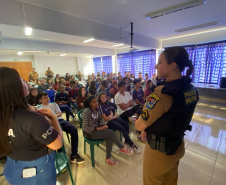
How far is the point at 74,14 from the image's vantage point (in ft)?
9.98

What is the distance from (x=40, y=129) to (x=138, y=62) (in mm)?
8302

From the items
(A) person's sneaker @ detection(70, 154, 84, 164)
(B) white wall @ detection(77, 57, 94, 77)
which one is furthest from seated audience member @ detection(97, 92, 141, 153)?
(B) white wall @ detection(77, 57, 94, 77)

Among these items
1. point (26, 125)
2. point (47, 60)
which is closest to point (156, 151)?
point (26, 125)

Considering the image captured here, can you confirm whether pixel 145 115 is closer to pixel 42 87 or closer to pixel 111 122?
→ pixel 111 122

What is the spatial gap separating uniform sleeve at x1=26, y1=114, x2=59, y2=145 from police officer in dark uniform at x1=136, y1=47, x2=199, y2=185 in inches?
26.7

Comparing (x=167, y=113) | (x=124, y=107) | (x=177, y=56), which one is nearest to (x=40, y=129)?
(x=167, y=113)

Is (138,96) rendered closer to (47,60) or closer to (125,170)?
(125,170)

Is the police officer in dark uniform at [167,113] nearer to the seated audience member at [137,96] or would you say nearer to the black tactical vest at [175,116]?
the black tactical vest at [175,116]

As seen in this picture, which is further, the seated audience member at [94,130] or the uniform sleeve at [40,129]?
the seated audience member at [94,130]

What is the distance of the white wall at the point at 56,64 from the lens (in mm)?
9102

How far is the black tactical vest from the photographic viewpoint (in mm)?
829

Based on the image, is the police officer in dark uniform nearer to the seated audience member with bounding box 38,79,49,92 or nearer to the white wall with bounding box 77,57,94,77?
the seated audience member with bounding box 38,79,49,92

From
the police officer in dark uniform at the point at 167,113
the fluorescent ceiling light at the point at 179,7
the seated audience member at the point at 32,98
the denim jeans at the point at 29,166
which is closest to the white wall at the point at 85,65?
the seated audience member at the point at 32,98

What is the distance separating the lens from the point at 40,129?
73 cm
